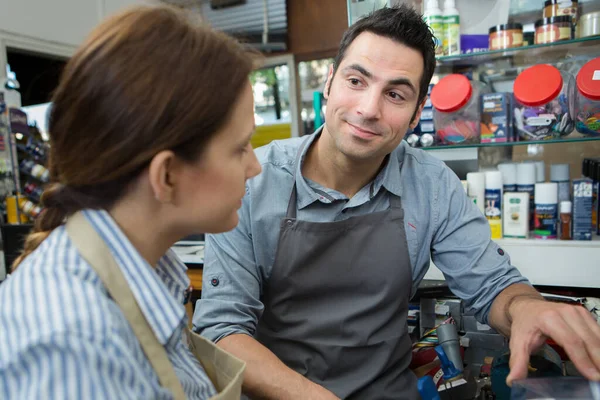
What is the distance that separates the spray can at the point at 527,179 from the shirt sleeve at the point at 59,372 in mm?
1333

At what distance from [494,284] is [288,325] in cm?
49

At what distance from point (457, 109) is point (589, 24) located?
44 cm

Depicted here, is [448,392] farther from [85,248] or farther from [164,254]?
[85,248]

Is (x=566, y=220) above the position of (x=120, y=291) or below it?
below

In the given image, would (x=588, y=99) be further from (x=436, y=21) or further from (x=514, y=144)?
(x=436, y=21)

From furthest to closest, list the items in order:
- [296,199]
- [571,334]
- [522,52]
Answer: [522,52] < [296,199] < [571,334]

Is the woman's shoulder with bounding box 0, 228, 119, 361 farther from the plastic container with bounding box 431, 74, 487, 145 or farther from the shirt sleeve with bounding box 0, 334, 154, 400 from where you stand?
the plastic container with bounding box 431, 74, 487, 145

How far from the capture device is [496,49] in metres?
1.47

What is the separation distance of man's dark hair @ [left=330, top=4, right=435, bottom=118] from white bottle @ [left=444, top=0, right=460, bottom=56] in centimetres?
36

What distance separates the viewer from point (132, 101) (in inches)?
21.0

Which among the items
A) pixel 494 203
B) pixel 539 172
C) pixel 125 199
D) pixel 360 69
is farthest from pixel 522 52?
pixel 125 199

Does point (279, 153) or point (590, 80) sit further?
point (590, 80)

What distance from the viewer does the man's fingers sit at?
2.32ft

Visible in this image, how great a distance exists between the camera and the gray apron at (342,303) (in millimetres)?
1055
